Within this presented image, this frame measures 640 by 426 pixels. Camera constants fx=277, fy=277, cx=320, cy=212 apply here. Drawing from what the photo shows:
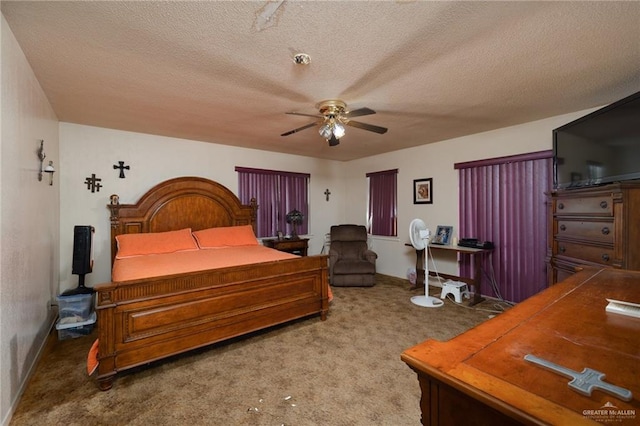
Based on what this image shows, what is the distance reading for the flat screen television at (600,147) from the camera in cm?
217

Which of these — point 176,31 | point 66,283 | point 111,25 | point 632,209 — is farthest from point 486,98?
point 66,283

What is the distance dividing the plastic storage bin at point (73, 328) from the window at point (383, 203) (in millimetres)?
4343

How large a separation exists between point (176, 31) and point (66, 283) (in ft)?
11.3

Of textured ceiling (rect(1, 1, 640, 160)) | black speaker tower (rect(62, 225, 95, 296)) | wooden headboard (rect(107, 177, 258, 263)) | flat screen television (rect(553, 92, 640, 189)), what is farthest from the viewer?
wooden headboard (rect(107, 177, 258, 263))

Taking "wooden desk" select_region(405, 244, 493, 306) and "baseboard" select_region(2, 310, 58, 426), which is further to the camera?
"wooden desk" select_region(405, 244, 493, 306)

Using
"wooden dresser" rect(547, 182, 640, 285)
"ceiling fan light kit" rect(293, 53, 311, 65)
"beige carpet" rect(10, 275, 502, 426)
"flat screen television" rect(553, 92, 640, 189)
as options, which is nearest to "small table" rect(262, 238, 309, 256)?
"beige carpet" rect(10, 275, 502, 426)

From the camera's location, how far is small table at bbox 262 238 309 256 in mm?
4582

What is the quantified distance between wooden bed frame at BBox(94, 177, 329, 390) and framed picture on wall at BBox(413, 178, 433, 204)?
230 centimetres

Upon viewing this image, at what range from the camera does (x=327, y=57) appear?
1.91 meters

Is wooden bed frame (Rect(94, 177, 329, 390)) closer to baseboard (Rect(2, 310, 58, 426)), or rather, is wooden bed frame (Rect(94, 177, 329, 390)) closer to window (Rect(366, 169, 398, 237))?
baseboard (Rect(2, 310, 58, 426))

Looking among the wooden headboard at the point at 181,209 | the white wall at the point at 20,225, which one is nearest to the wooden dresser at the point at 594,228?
the wooden headboard at the point at 181,209

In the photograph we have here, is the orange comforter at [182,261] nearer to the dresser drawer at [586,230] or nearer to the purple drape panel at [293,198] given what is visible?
the purple drape panel at [293,198]

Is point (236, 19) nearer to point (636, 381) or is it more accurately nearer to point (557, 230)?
point (636, 381)

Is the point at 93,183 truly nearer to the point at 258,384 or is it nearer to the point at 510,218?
the point at 258,384
